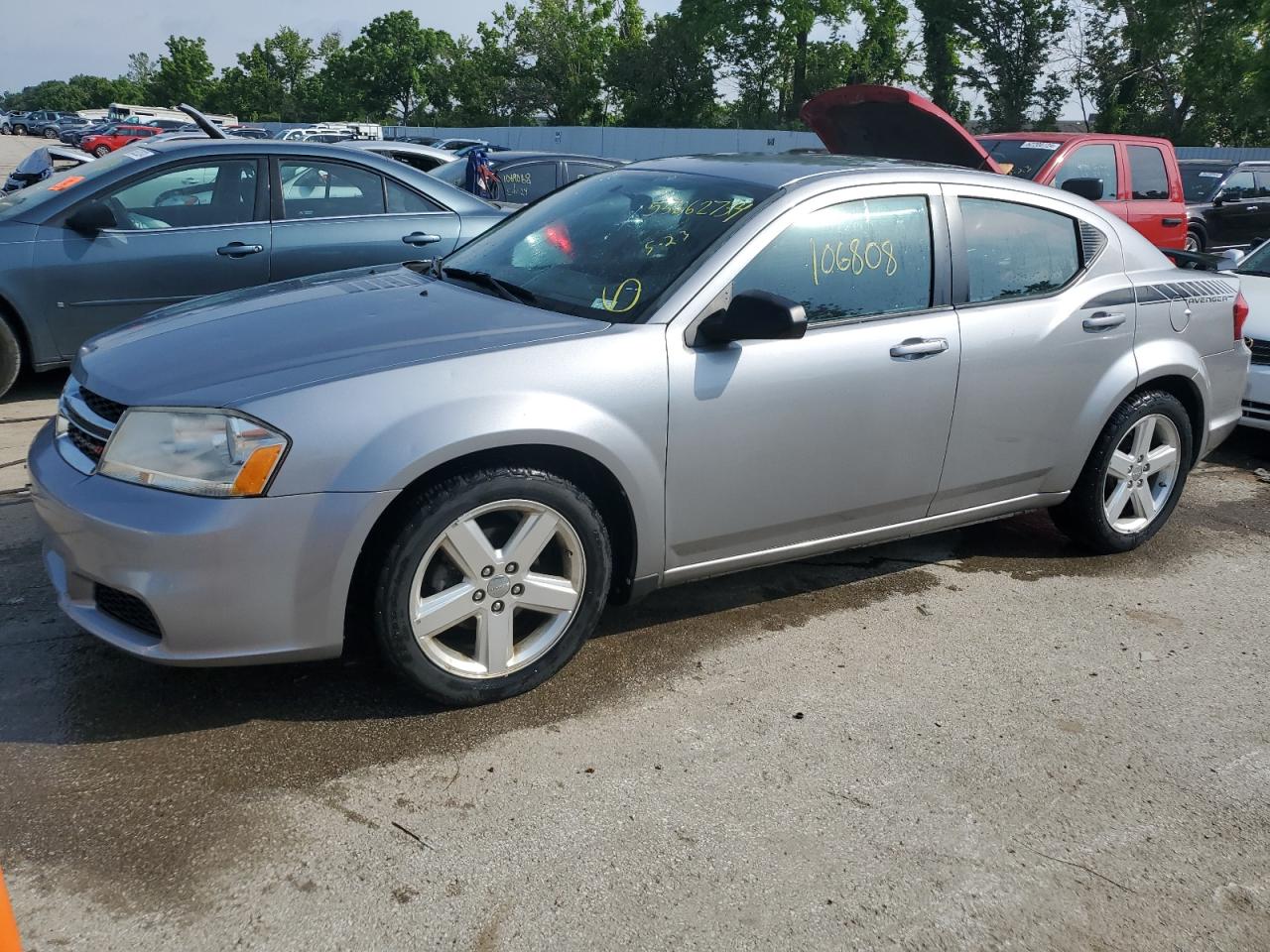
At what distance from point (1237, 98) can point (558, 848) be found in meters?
45.1

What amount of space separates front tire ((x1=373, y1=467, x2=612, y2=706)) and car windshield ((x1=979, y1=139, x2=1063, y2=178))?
7.80 m

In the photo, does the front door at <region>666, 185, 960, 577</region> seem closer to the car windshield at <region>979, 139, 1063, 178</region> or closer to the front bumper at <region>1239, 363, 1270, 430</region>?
the front bumper at <region>1239, 363, 1270, 430</region>

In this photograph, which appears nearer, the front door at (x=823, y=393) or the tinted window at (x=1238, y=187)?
the front door at (x=823, y=393)

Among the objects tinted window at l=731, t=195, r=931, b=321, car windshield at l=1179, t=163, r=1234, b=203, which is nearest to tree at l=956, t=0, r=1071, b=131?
car windshield at l=1179, t=163, r=1234, b=203

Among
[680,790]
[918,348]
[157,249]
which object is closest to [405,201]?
[157,249]

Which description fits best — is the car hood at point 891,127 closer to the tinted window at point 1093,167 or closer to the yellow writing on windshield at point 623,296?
the yellow writing on windshield at point 623,296

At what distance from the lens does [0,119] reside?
2874 inches

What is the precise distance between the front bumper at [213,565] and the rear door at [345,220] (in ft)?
12.9

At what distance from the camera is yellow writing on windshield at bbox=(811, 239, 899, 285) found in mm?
3816

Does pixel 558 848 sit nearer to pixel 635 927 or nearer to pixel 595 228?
pixel 635 927

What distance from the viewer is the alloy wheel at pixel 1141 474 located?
186 inches

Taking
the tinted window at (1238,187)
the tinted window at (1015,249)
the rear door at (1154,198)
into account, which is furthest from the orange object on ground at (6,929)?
the tinted window at (1238,187)

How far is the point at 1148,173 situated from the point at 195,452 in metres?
10.5

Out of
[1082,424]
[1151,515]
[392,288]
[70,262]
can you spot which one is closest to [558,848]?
[392,288]
